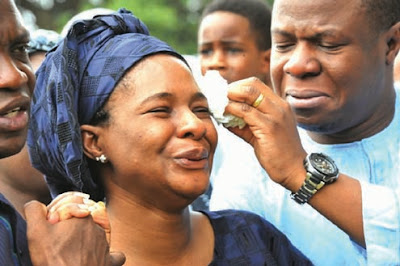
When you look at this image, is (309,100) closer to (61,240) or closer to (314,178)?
(314,178)

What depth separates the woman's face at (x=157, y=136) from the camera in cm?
296

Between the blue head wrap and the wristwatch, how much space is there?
726 mm

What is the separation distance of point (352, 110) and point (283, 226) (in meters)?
0.63

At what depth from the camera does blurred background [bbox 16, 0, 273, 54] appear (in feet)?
38.8

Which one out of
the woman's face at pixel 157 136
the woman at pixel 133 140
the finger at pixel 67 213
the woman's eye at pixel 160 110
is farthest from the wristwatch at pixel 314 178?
the finger at pixel 67 213

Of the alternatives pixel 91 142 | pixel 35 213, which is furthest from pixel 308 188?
pixel 35 213

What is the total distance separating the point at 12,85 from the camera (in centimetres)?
253

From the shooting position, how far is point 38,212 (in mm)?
2340

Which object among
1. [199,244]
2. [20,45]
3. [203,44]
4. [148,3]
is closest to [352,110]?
[199,244]

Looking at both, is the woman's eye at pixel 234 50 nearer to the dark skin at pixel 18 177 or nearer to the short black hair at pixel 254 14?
the short black hair at pixel 254 14

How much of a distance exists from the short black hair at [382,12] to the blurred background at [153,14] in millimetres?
7978

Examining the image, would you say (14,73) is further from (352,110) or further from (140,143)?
(352,110)

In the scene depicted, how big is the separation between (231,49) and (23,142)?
364 cm

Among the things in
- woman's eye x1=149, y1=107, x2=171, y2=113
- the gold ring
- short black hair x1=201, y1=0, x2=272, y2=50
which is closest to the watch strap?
the gold ring
